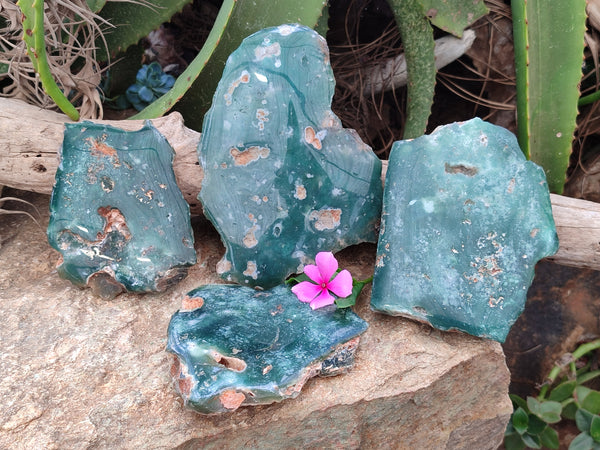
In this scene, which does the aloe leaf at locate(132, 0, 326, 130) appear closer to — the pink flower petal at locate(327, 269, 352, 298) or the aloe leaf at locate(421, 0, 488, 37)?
the aloe leaf at locate(421, 0, 488, 37)

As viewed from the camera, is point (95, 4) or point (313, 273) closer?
point (313, 273)

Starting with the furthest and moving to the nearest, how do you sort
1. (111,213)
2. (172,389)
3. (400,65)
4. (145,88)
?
(400,65) < (145,88) < (111,213) < (172,389)

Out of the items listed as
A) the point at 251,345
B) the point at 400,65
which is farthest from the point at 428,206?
the point at 400,65

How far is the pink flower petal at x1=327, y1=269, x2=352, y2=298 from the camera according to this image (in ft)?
3.27

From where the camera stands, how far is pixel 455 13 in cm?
129

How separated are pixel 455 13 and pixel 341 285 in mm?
654

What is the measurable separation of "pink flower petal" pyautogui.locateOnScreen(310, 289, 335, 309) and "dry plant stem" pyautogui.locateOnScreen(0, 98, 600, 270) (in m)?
0.27

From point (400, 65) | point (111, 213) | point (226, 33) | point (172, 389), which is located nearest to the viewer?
point (172, 389)

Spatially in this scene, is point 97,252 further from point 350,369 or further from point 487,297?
point 487,297

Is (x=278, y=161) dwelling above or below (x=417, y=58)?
below

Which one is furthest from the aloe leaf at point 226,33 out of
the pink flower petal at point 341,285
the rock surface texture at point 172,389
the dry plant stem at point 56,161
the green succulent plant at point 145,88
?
the pink flower petal at point 341,285

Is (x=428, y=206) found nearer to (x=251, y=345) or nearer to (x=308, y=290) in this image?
(x=308, y=290)

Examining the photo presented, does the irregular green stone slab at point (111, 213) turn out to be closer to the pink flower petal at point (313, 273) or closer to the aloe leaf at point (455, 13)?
the pink flower petal at point (313, 273)

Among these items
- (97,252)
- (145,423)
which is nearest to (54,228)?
(97,252)
